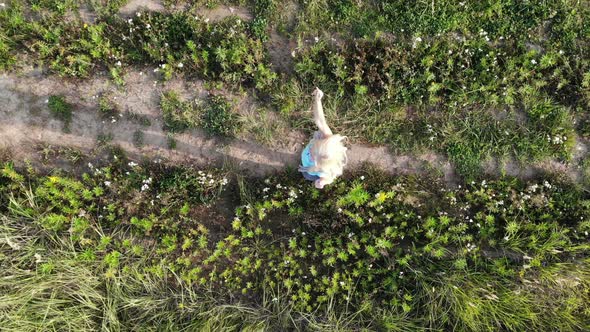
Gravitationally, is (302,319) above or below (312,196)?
below

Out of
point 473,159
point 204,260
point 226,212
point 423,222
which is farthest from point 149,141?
point 473,159

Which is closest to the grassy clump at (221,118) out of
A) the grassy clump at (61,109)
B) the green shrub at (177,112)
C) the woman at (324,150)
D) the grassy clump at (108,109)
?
the green shrub at (177,112)

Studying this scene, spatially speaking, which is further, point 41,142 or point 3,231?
point 41,142

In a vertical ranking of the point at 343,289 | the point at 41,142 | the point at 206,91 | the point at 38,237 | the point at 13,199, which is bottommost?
the point at 343,289

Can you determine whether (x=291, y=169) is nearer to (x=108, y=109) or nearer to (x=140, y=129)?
(x=140, y=129)

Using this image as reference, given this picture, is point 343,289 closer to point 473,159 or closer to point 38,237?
point 473,159

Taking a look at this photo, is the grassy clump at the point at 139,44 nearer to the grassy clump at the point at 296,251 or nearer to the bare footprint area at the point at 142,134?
the bare footprint area at the point at 142,134

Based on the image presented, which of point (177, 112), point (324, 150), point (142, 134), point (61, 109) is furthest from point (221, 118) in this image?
point (61, 109)
